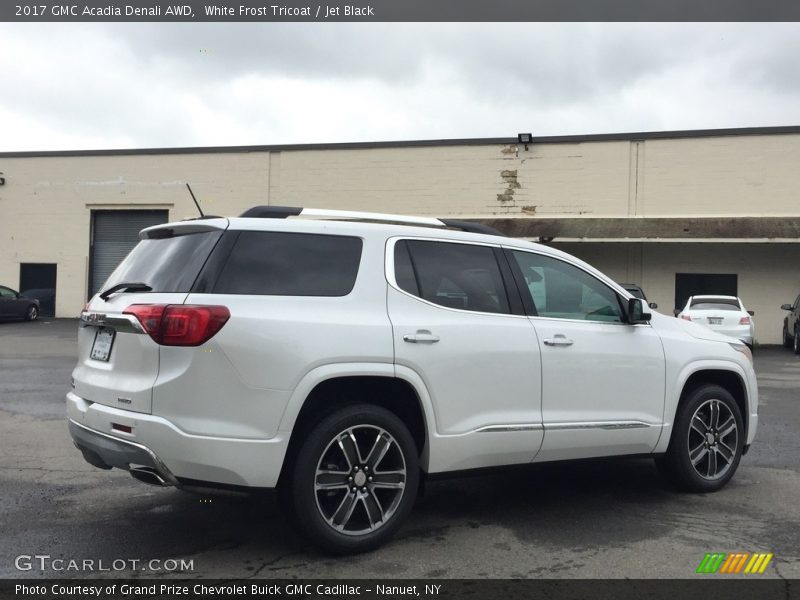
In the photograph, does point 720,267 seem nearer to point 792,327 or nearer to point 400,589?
point 792,327

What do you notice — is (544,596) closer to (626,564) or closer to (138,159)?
(626,564)

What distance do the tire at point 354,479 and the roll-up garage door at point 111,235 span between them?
2752cm

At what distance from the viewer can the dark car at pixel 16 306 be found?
27.4 metres

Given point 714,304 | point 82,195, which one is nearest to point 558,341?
point 714,304

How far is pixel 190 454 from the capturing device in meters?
3.97

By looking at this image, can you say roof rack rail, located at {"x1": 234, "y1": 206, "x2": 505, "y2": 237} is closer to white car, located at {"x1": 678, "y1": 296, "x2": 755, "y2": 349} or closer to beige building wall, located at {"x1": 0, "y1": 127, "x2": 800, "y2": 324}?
white car, located at {"x1": 678, "y1": 296, "x2": 755, "y2": 349}

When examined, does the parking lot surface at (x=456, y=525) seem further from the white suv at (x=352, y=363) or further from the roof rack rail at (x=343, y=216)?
the roof rack rail at (x=343, y=216)

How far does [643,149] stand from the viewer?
26.2m

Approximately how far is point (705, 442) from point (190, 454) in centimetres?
388

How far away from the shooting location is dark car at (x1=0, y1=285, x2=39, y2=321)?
2744 cm

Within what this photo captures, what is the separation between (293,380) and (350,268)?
799 mm

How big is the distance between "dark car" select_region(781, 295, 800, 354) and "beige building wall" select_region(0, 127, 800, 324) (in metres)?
2.16

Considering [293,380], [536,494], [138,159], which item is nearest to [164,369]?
[293,380]

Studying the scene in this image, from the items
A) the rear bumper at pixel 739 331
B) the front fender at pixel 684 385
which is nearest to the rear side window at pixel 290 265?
the front fender at pixel 684 385
